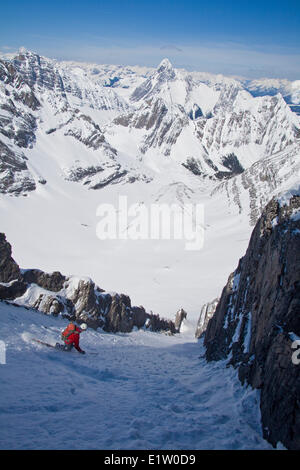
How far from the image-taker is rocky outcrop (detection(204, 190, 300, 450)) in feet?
26.2

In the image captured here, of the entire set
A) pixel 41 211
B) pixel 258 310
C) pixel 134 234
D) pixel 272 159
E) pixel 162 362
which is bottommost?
pixel 162 362

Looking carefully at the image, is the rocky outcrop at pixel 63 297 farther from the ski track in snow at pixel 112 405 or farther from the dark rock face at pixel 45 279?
the ski track in snow at pixel 112 405

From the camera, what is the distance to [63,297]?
3025 centimetres

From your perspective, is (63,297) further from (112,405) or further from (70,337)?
(112,405)

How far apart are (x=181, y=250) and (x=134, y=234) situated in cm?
2825

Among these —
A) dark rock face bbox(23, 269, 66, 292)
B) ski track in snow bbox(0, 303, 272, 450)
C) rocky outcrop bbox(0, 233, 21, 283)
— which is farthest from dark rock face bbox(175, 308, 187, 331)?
ski track in snow bbox(0, 303, 272, 450)

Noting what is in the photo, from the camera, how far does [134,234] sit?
461ft

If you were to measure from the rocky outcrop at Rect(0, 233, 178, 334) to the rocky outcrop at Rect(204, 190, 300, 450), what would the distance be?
557 inches

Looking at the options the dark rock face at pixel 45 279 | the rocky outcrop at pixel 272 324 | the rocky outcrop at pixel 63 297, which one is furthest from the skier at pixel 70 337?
the dark rock face at pixel 45 279

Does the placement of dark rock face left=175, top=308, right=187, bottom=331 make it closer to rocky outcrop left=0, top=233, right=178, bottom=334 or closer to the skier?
rocky outcrop left=0, top=233, right=178, bottom=334

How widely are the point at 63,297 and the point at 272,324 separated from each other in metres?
22.9

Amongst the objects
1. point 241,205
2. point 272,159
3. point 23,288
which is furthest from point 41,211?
point 23,288

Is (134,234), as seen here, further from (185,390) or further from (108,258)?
(185,390)

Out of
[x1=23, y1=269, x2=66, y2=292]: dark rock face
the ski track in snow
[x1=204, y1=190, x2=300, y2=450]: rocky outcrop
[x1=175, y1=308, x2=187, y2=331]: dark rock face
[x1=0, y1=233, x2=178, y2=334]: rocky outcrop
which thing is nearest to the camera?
the ski track in snow
